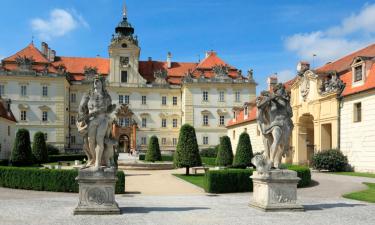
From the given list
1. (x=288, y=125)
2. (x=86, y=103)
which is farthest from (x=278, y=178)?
(x=86, y=103)

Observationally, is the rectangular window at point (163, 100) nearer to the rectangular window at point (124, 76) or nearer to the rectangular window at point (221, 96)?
the rectangular window at point (124, 76)

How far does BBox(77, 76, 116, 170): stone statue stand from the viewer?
10.2 metres

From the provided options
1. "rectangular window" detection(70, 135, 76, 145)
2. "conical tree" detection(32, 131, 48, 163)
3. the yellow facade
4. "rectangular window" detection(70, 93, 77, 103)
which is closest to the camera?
the yellow facade

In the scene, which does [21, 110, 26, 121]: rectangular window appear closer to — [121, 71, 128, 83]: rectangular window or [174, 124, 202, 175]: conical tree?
[121, 71, 128, 83]: rectangular window

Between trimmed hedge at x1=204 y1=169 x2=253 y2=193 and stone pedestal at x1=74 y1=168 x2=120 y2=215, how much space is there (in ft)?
22.2

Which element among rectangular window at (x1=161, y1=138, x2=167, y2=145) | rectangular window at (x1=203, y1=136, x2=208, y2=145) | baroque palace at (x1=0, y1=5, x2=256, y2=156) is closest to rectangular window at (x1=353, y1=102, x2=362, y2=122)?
baroque palace at (x1=0, y1=5, x2=256, y2=156)

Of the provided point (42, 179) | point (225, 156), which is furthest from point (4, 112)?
point (42, 179)

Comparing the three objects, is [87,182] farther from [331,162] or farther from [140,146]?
[140,146]

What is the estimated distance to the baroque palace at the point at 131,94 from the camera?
2228 inches

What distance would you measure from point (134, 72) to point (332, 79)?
125ft

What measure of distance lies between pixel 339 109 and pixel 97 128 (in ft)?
62.7

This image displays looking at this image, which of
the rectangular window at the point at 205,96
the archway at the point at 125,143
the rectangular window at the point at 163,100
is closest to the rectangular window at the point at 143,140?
the archway at the point at 125,143

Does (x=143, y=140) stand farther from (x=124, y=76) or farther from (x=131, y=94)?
(x=124, y=76)

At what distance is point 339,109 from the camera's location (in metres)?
25.8
